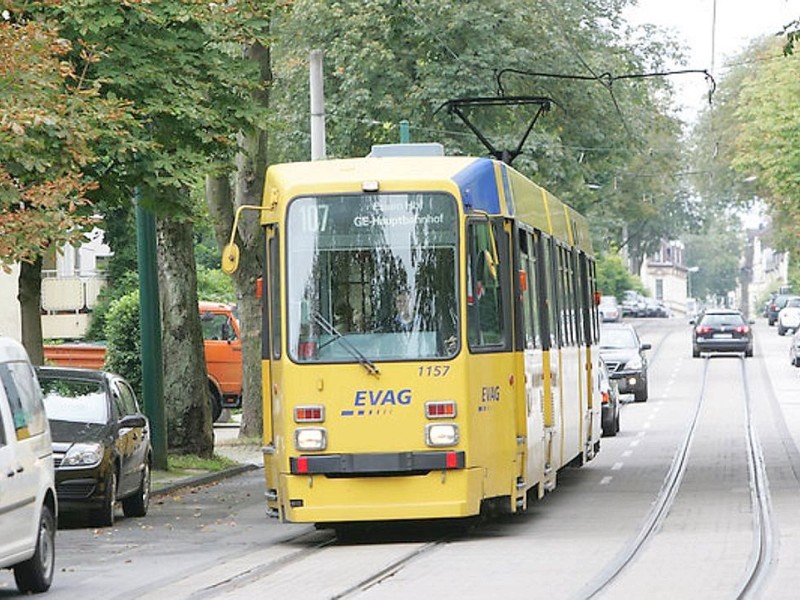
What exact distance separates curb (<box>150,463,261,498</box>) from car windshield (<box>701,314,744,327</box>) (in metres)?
36.0

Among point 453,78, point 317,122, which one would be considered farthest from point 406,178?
point 453,78

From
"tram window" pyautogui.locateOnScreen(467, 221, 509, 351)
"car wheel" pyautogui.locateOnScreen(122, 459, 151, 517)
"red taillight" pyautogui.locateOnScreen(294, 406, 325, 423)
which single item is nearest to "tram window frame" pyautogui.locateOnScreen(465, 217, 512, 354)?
"tram window" pyautogui.locateOnScreen(467, 221, 509, 351)

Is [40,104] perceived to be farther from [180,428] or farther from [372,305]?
[180,428]

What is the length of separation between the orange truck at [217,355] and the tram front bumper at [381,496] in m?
24.2

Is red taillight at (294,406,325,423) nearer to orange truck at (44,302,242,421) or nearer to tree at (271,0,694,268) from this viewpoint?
orange truck at (44,302,242,421)

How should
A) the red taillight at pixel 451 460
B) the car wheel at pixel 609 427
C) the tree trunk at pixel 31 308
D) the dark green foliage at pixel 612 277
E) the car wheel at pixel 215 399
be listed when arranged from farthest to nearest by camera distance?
the dark green foliage at pixel 612 277, the car wheel at pixel 215 399, the car wheel at pixel 609 427, the tree trunk at pixel 31 308, the red taillight at pixel 451 460

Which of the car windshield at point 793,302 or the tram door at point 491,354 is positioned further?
the car windshield at point 793,302

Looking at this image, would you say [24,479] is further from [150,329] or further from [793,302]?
[793,302]

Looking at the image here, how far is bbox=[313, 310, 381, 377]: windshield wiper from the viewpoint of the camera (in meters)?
16.2

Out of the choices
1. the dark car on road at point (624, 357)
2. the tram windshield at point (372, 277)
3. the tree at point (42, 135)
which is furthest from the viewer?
the dark car on road at point (624, 357)

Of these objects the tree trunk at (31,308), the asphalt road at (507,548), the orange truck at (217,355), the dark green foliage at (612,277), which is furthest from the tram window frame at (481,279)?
the dark green foliage at (612,277)

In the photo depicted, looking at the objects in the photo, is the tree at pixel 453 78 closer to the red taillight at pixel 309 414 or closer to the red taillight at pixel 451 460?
the red taillight at pixel 309 414

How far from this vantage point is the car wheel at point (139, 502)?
2089cm

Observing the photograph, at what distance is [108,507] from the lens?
63.7 ft
